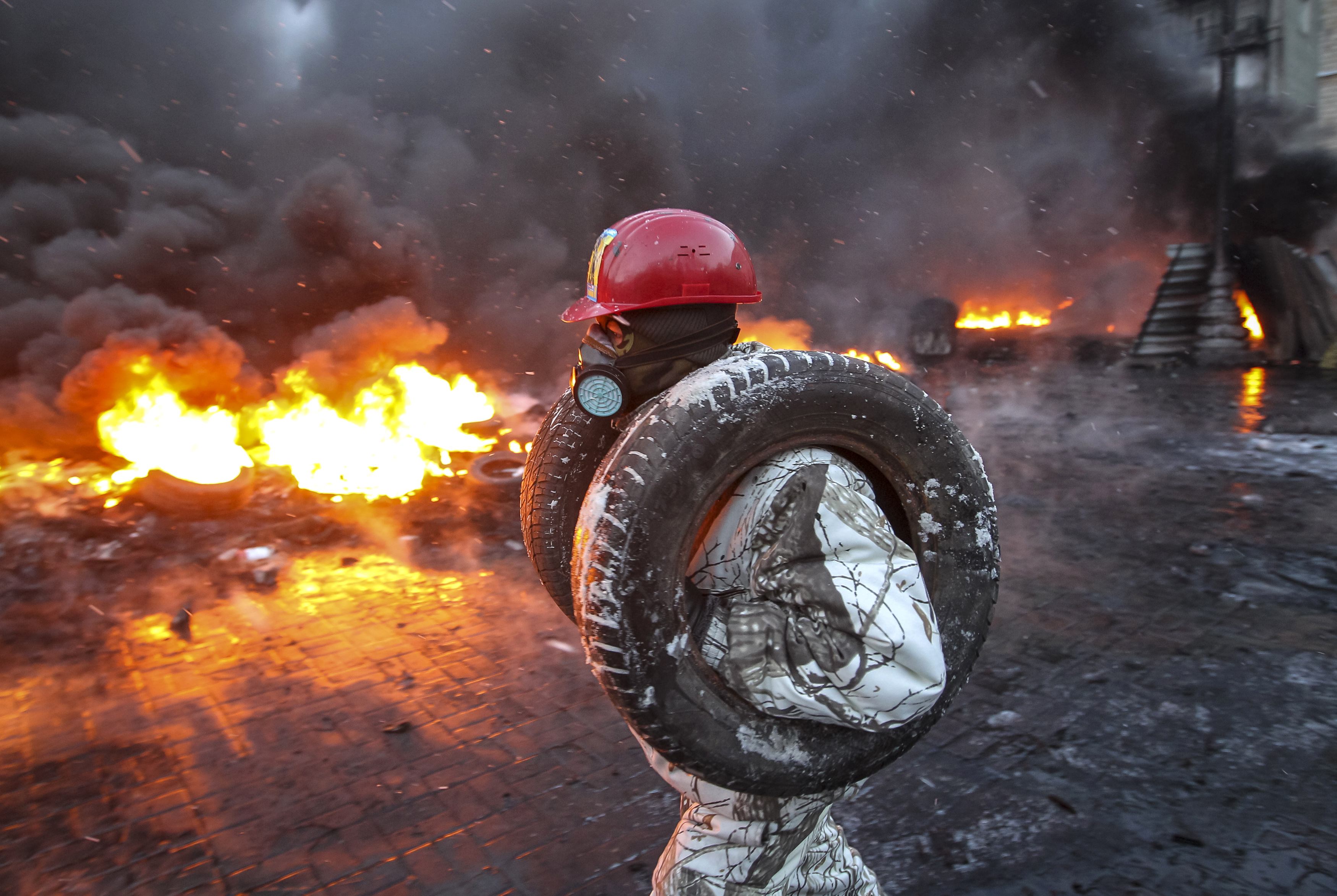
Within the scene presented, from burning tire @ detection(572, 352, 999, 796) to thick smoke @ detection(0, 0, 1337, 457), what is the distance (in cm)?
908

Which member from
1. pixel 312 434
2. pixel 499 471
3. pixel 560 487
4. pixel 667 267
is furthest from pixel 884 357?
pixel 667 267

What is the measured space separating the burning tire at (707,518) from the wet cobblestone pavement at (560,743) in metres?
1.26

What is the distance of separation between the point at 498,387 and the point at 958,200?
36.8 ft

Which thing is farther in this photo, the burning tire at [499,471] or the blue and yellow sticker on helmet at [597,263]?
the burning tire at [499,471]

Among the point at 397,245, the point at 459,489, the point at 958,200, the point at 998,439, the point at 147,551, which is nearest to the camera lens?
the point at 147,551

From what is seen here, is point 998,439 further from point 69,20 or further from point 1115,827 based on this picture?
point 69,20

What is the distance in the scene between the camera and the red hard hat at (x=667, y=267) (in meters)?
1.72

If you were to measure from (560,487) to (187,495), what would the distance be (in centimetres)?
644

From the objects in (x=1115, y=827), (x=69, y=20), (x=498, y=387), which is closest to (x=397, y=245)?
(x=498, y=387)

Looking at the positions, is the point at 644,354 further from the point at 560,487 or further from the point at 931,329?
the point at 931,329

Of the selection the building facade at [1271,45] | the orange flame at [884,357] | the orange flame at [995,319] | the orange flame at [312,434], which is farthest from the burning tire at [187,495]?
the building facade at [1271,45]

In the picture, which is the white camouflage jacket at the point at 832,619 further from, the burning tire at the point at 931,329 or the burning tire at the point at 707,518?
the burning tire at the point at 931,329

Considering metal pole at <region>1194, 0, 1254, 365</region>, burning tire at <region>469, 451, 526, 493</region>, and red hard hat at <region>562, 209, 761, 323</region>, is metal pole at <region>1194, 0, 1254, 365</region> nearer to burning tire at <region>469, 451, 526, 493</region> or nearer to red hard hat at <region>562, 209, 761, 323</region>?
burning tire at <region>469, 451, 526, 493</region>

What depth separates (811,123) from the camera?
48.2 feet
